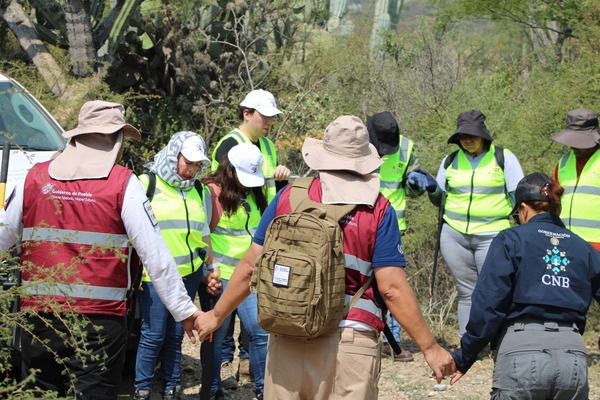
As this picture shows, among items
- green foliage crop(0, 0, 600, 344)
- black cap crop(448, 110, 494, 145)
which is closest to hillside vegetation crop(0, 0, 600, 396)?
green foliage crop(0, 0, 600, 344)

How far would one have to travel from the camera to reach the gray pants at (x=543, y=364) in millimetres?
4270

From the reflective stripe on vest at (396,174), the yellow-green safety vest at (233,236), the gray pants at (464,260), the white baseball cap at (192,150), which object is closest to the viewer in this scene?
the white baseball cap at (192,150)

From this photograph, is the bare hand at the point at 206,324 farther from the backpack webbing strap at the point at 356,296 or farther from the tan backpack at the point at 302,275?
the backpack webbing strap at the point at 356,296

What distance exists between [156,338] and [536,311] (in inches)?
102

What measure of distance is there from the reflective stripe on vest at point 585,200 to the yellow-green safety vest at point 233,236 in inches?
102

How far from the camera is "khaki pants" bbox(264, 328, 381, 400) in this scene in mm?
4020

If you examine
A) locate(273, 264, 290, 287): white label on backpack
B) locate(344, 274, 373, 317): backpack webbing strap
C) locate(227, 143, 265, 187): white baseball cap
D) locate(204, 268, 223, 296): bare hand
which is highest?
Answer: locate(273, 264, 290, 287): white label on backpack

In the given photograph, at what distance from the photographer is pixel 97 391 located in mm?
4250

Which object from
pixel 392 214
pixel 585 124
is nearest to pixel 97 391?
pixel 392 214

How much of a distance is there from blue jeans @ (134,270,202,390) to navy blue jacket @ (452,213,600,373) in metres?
2.23

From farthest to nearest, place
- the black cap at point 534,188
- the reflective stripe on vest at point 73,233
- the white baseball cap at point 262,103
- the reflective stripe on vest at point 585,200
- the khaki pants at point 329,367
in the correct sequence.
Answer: the reflective stripe on vest at point 585,200 → the white baseball cap at point 262,103 → the black cap at point 534,188 → the reflective stripe on vest at point 73,233 → the khaki pants at point 329,367

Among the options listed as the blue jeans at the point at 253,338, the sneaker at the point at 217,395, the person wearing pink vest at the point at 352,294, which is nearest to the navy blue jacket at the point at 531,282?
the person wearing pink vest at the point at 352,294

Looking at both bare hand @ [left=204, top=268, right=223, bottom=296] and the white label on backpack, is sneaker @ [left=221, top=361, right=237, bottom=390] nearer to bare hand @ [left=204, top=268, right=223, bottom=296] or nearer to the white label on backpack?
bare hand @ [left=204, top=268, right=223, bottom=296]

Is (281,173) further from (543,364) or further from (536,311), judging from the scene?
(543,364)
